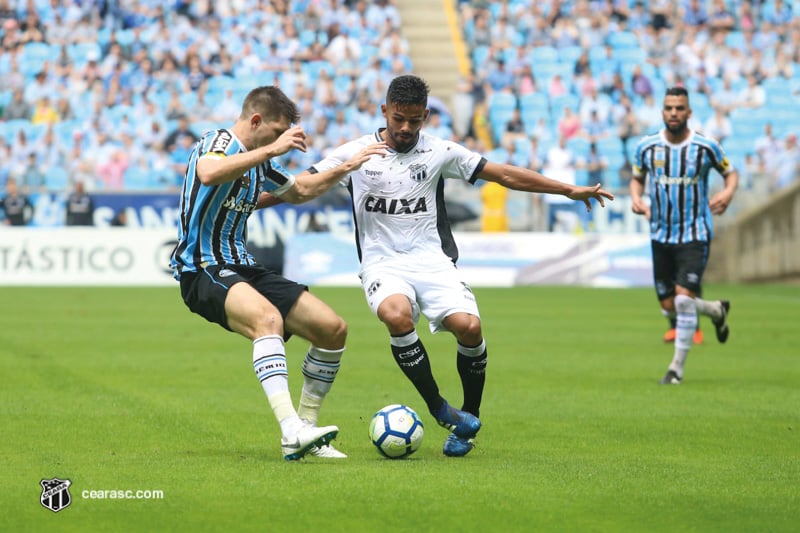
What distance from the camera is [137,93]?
97.3 feet

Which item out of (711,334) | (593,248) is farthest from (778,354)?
A: (593,248)

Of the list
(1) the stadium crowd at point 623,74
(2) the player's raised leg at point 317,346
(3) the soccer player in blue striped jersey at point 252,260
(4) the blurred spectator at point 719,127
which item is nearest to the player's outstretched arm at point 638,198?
(3) the soccer player in blue striped jersey at point 252,260

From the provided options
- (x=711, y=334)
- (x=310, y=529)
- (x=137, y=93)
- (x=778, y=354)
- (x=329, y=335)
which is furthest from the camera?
(x=137, y=93)

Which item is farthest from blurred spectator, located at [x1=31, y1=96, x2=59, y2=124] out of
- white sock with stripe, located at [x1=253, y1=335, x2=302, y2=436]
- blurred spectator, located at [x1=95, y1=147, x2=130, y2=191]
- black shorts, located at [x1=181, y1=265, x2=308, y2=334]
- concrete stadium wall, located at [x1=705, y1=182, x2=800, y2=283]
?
white sock with stripe, located at [x1=253, y1=335, x2=302, y2=436]

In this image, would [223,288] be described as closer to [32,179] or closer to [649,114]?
[32,179]

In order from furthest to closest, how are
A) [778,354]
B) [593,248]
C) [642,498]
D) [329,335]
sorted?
[593,248] < [778,354] < [329,335] < [642,498]

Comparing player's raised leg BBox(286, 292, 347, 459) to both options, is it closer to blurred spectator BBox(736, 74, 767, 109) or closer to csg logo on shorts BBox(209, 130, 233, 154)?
csg logo on shorts BBox(209, 130, 233, 154)

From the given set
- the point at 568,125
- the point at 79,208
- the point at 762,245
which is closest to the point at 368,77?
the point at 568,125

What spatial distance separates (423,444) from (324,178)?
1731 mm

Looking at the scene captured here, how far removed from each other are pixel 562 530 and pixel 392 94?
10.4 ft

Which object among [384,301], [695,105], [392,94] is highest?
[695,105]

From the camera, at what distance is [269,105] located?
7.30 metres

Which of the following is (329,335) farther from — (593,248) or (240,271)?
(593,248)

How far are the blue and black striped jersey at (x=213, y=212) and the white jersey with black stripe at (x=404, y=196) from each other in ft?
2.27
